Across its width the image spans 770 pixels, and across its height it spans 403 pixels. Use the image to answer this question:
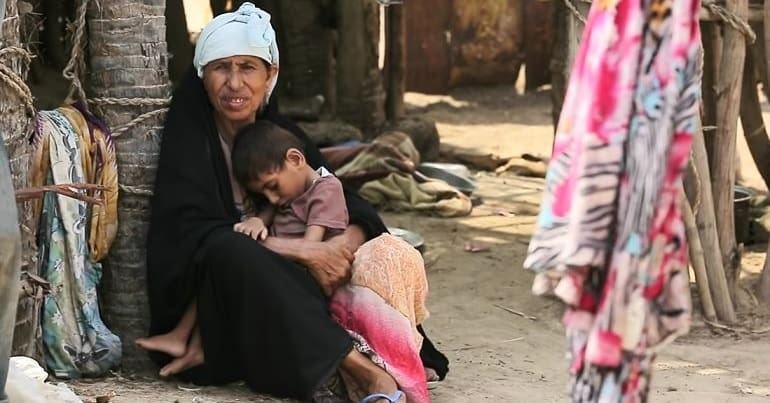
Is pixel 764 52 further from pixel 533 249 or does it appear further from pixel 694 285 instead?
pixel 533 249

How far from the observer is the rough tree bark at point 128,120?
4828 mm

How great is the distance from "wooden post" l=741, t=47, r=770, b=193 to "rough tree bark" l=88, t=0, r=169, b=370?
137 inches

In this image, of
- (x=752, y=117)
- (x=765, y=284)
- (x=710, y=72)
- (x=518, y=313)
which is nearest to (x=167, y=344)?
(x=518, y=313)

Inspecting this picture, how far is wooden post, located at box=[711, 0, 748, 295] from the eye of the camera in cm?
597

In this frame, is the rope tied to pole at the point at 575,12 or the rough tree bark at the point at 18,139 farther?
the rope tied to pole at the point at 575,12

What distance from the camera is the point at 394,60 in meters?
10.2

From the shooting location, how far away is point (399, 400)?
4.61m

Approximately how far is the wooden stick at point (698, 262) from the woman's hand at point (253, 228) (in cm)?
190

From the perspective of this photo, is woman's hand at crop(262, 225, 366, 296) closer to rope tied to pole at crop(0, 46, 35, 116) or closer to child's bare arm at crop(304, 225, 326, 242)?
child's bare arm at crop(304, 225, 326, 242)

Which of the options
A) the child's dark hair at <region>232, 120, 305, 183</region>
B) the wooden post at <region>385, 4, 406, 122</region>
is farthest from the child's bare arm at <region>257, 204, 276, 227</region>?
the wooden post at <region>385, 4, 406, 122</region>

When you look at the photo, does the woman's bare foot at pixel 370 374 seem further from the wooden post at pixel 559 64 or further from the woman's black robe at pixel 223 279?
the wooden post at pixel 559 64

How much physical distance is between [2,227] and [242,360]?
5.05ft

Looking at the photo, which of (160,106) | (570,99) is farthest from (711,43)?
(570,99)

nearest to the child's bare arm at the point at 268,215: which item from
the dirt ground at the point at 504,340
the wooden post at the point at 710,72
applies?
the dirt ground at the point at 504,340
